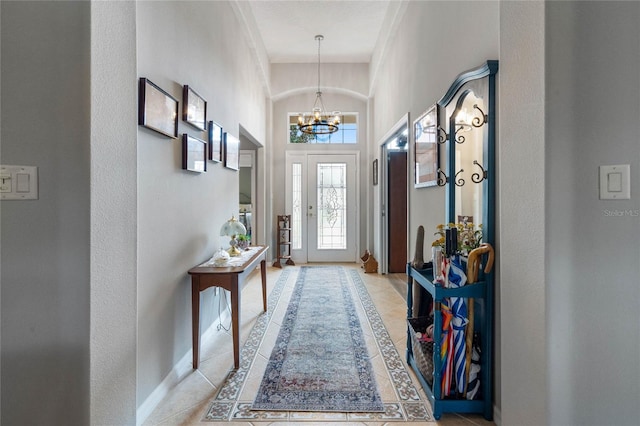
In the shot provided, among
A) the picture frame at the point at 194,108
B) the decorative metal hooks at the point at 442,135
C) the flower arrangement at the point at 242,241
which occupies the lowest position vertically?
the flower arrangement at the point at 242,241

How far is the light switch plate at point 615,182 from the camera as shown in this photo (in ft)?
3.45

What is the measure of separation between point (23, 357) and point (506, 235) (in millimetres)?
1878

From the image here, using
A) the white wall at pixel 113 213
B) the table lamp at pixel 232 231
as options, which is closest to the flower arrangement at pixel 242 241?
the table lamp at pixel 232 231

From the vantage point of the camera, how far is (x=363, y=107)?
595 centimetres

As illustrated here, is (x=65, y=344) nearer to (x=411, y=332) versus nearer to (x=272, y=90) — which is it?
(x=411, y=332)

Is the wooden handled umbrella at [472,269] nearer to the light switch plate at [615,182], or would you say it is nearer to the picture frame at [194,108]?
the light switch plate at [615,182]

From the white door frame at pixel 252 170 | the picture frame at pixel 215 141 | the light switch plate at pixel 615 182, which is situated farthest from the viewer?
the white door frame at pixel 252 170

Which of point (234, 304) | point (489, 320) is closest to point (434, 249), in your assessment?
point (489, 320)

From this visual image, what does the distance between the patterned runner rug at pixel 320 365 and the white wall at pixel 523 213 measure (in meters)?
0.82

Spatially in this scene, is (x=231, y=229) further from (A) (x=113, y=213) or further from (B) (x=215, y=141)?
(A) (x=113, y=213)

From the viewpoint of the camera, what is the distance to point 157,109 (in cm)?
177

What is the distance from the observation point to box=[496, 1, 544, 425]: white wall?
44.0 inches

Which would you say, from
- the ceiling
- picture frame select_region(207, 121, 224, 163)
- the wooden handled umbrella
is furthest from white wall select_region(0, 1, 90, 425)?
the ceiling

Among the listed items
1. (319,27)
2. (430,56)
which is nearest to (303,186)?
(319,27)
